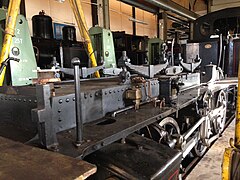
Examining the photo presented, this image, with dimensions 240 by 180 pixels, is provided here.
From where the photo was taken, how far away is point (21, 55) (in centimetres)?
204

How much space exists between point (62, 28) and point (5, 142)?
4.08 metres

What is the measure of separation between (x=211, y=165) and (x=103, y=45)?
2.21 metres

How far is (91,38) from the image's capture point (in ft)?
11.2

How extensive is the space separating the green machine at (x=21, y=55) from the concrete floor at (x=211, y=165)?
1.84m

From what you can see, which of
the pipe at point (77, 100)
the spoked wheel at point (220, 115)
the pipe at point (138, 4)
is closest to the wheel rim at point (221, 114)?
the spoked wheel at point (220, 115)

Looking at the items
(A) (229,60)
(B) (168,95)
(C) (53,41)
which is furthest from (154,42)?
(B) (168,95)

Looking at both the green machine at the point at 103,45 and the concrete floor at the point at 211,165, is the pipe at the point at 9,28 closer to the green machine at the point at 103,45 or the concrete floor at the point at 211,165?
the green machine at the point at 103,45

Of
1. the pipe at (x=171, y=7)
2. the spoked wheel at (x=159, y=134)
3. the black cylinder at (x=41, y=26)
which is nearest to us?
the spoked wheel at (x=159, y=134)

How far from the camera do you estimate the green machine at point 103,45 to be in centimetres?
327

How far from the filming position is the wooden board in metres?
0.64

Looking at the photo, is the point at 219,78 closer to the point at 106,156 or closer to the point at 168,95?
the point at 168,95

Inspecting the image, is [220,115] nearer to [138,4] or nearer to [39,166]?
[39,166]

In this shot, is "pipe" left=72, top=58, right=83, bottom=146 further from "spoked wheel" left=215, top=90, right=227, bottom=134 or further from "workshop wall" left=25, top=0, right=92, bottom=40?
"workshop wall" left=25, top=0, right=92, bottom=40

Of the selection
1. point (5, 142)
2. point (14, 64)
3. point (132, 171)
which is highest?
point (14, 64)
